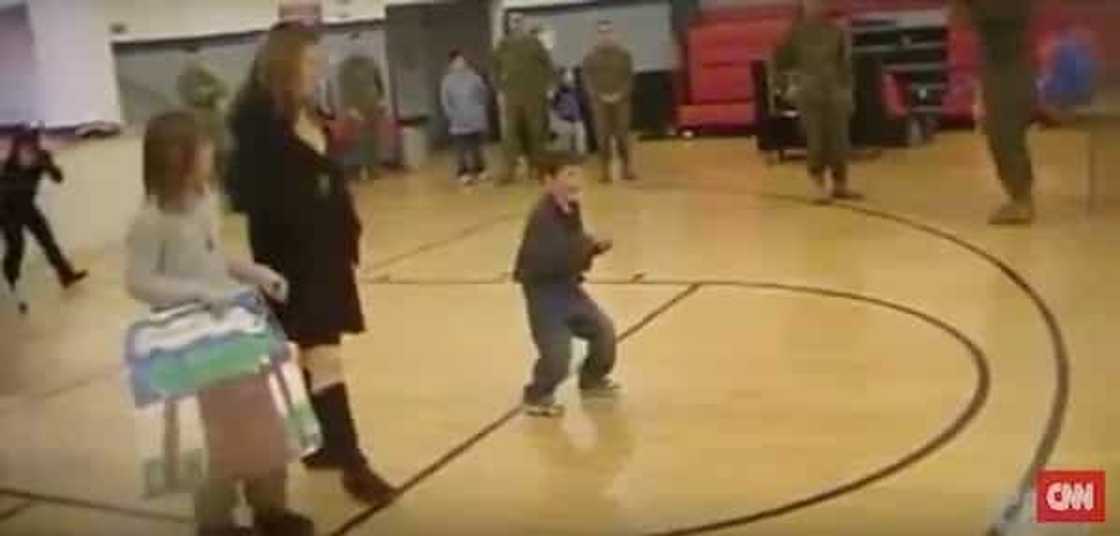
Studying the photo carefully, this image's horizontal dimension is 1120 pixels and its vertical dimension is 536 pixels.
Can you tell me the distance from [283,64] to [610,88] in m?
0.47

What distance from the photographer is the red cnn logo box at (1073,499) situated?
126 centimetres

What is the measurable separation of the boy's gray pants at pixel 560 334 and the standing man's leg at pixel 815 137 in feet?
1.79

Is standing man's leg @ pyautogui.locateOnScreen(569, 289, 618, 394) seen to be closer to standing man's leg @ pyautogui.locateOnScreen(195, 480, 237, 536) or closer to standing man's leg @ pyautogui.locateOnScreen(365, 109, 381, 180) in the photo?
standing man's leg @ pyautogui.locateOnScreen(365, 109, 381, 180)

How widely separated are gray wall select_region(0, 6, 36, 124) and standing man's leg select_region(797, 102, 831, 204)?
1.21m

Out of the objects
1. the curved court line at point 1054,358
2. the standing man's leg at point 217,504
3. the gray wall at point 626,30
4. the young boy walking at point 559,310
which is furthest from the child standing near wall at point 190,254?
the curved court line at point 1054,358

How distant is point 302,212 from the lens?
2004 millimetres

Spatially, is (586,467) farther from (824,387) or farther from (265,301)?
(265,301)

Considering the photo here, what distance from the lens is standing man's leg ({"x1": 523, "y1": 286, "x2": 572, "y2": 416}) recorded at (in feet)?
9.32

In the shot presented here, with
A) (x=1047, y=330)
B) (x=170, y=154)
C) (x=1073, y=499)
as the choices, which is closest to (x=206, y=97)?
(x=170, y=154)

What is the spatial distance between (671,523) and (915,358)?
100 centimetres

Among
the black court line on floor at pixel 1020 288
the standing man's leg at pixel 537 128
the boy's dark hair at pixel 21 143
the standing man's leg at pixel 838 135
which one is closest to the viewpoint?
the boy's dark hair at pixel 21 143

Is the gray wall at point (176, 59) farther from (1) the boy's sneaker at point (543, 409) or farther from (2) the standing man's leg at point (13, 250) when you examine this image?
(1) the boy's sneaker at point (543, 409)

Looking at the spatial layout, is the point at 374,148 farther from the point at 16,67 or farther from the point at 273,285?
the point at 16,67

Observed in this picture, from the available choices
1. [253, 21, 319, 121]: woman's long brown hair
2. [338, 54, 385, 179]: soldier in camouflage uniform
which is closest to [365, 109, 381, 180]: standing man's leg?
[338, 54, 385, 179]: soldier in camouflage uniform
